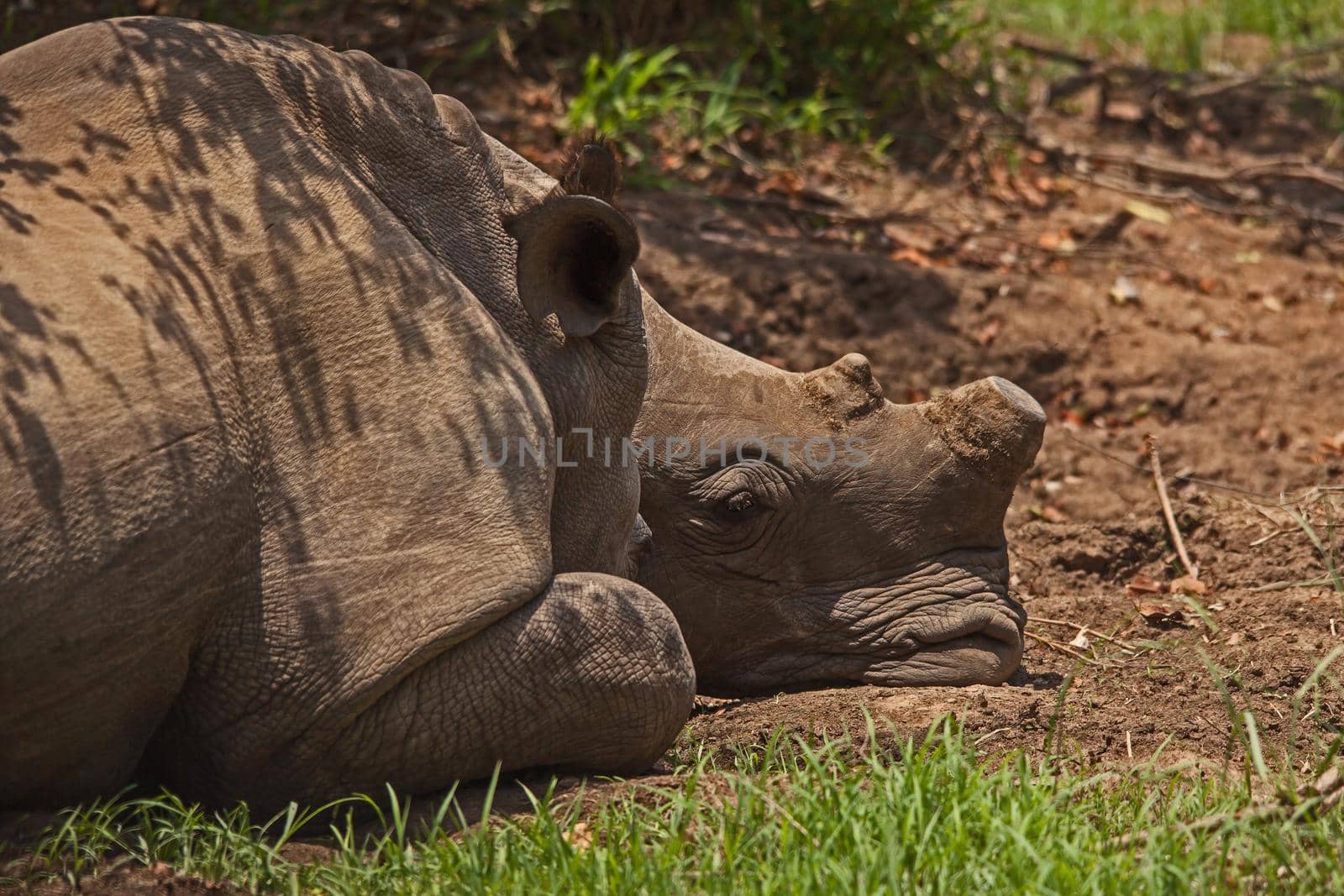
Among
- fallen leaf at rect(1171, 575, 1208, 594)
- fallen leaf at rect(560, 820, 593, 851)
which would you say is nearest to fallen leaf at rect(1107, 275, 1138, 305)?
fallen leaf at rect(1171, 575, 1208, 594)

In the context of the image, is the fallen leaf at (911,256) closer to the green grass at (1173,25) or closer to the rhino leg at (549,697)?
the green grass at (1173,25)

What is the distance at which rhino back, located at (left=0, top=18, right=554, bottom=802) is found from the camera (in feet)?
9.65

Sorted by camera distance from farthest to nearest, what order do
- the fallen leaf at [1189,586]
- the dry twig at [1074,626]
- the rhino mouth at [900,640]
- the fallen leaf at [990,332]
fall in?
1. the fallen leaf at [990,332]
2. the fallen leaf at [1189,586]
3. the dry twig at [1074,626]
4. the rhino mouth at [900,640]

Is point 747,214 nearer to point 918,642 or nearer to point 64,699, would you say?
point 918,642

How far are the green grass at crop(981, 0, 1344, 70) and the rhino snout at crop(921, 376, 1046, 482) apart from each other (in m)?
7.08

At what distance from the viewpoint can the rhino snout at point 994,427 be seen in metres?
4.29

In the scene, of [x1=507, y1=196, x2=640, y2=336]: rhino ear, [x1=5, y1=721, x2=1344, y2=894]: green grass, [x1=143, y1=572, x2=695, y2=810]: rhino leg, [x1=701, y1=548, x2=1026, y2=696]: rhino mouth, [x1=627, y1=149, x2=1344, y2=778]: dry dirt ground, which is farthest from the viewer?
[x1=701, y1=548, x2=1026, y2=696]: rhino mouth

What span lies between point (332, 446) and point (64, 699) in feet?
2.31

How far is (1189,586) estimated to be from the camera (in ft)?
17.8

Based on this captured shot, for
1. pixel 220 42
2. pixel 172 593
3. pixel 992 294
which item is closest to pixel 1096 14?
pixel 992 294

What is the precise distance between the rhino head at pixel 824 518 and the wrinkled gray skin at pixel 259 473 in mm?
→ 792

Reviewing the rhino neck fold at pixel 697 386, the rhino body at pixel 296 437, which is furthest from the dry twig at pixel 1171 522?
the rhino body at pixel 296 437

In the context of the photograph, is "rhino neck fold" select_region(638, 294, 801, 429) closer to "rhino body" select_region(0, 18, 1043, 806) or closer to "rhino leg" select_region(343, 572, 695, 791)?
"rhino body" select_region(0, 18, 1043, 806)

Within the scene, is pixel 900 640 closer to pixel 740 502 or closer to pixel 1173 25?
pixel 740 502
